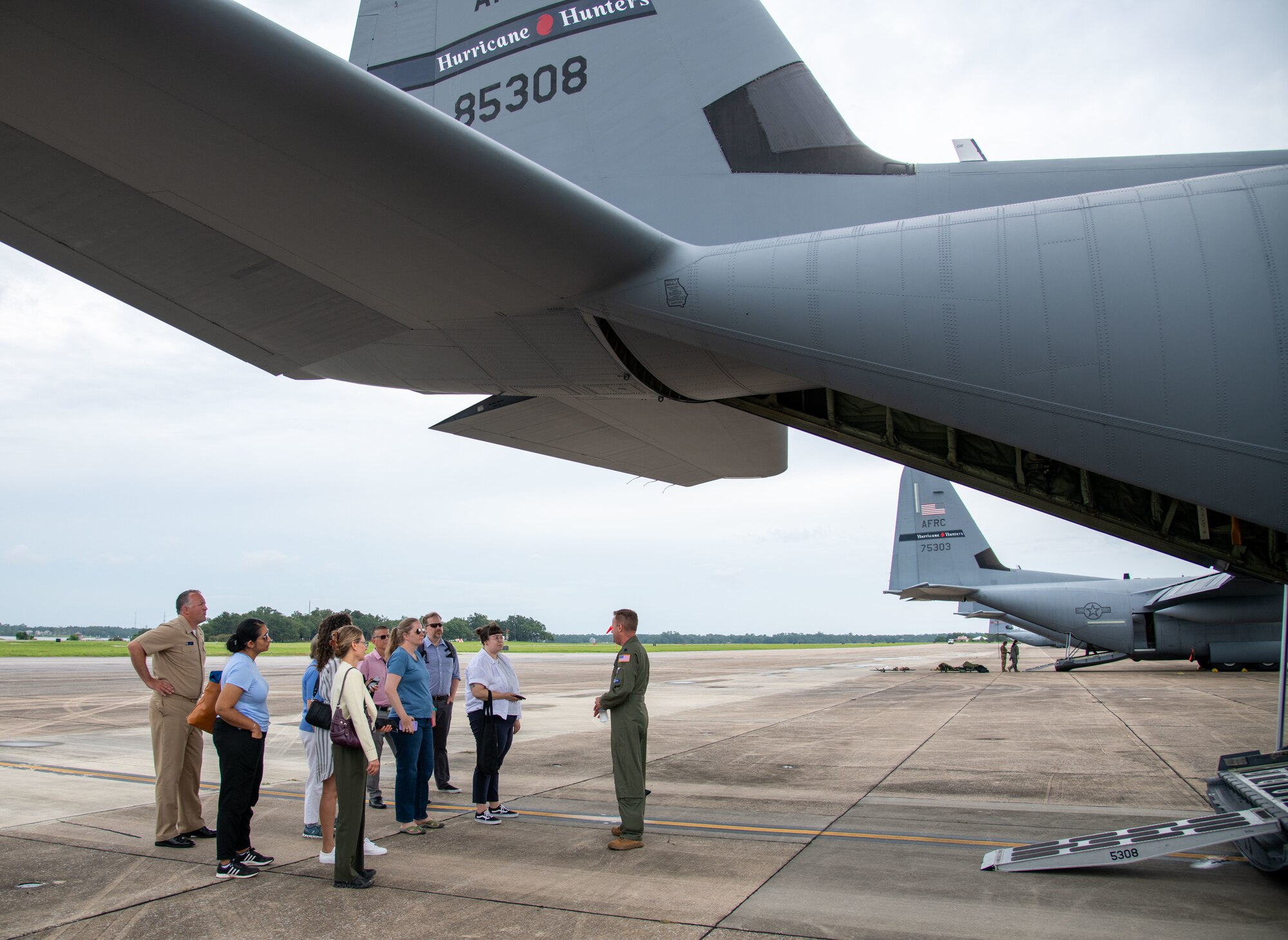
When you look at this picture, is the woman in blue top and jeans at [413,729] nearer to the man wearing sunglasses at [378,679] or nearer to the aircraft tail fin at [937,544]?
the man wearing sunglasses at [378,679]

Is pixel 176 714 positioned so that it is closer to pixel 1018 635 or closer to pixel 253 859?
pixel 253 859

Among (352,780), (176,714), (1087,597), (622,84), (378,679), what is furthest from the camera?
(1087,597)

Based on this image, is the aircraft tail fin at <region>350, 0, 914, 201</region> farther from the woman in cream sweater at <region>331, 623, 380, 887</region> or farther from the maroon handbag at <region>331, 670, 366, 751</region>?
the maroon handbag at <region>331, 670, 366, 751</region>

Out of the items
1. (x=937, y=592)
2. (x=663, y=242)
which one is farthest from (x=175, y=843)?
(x=937, y=592)

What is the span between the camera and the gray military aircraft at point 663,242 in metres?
4.25

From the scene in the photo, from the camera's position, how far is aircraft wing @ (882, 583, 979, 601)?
30.8 meters

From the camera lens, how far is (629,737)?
568cm

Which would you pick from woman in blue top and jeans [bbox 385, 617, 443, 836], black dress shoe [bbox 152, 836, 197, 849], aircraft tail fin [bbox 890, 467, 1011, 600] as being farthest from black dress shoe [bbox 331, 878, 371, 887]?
aircraft tail fin [bbox 890, 467, 1011, 600]

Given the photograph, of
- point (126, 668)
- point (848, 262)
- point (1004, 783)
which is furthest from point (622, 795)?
point (126, 668)

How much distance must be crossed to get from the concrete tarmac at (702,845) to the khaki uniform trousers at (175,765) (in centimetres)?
28

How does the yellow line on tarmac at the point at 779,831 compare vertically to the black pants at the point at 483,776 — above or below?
below

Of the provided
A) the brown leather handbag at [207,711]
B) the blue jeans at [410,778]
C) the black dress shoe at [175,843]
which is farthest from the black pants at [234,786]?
the blue jeans at [410,778]

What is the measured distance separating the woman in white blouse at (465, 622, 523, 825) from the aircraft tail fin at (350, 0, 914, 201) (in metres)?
3.96

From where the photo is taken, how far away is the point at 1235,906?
14.3ft
